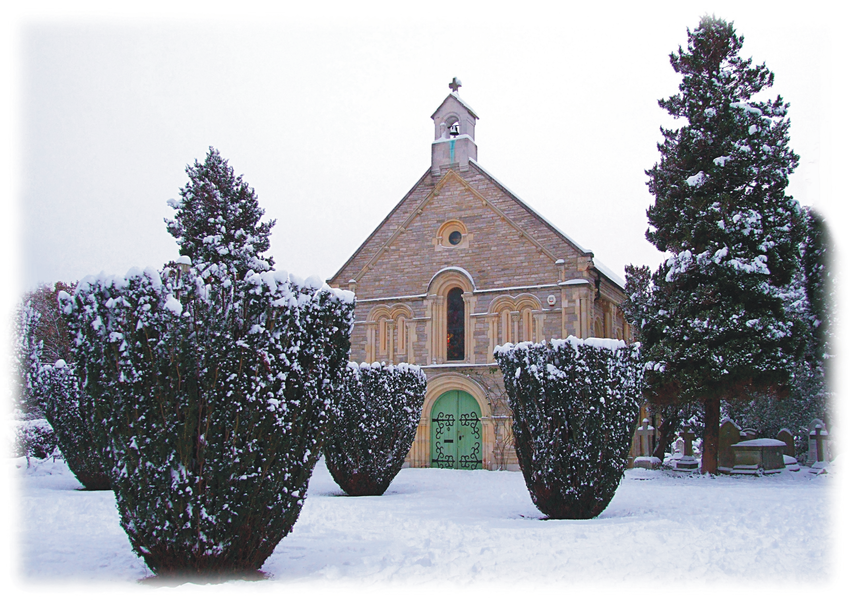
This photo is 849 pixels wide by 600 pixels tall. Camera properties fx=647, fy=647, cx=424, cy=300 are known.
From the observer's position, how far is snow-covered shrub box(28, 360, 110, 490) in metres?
15.5

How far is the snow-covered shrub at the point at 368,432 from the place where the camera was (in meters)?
15.0

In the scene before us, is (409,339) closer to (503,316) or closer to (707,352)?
(503,316)

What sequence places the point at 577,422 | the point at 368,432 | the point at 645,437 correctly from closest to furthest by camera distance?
1. the point at 577,422
2. the point at 368,432
3. the point at 645,437

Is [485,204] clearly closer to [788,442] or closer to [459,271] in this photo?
[459,271]

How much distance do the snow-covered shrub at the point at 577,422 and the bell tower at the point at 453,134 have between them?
14042 mm

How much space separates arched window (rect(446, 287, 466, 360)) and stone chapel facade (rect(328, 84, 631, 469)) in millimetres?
35

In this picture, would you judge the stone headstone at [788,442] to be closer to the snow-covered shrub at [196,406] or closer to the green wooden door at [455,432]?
the green wooden door at [455,432]

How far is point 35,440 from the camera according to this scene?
2181 cm

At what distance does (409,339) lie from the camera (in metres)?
23.0

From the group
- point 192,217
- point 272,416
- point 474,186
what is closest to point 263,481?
point 272,416

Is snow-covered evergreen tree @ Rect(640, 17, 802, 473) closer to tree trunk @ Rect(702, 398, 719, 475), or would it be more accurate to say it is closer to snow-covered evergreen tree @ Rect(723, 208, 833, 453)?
tree trunk @ Rect(702, 398, 719, 475)

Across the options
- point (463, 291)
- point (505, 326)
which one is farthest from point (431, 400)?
point (463, 291)

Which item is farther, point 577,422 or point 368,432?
point 368,432

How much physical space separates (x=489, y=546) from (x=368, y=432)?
7438mm
